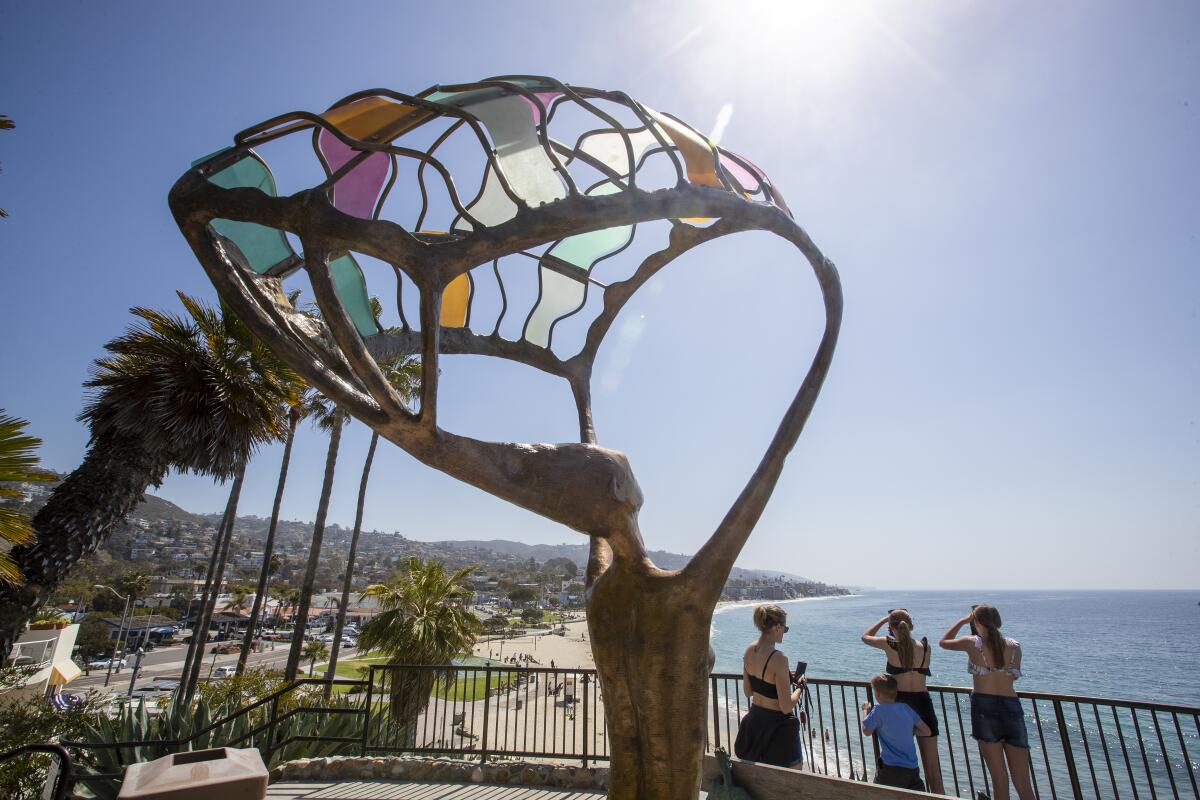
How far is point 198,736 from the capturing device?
21.8 feet

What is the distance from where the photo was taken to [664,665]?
11.5 feet

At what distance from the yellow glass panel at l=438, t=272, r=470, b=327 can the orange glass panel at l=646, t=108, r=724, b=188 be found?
2322 millimetres

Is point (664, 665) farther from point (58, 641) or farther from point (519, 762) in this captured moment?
point (58, 641)

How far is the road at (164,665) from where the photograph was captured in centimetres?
4247

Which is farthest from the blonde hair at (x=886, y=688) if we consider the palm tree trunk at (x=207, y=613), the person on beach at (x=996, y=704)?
the palm tree trunk at (x=207, y=613)

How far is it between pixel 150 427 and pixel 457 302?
566 centimetres

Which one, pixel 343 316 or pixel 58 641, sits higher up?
pixel 343 316

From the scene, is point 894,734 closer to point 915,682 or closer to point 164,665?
point 915,682

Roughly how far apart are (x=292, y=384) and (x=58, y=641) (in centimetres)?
2391

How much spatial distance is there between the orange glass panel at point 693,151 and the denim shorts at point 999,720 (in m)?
4.68

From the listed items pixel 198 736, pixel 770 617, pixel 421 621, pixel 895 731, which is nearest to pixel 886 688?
pixel 895 731

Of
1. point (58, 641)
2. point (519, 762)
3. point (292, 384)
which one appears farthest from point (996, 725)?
point (58, 641)

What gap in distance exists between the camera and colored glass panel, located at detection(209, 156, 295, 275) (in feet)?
12.2

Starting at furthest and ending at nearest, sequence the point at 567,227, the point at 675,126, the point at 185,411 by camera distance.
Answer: the point at 185,411
the point at 675,126
the point at 567,227
